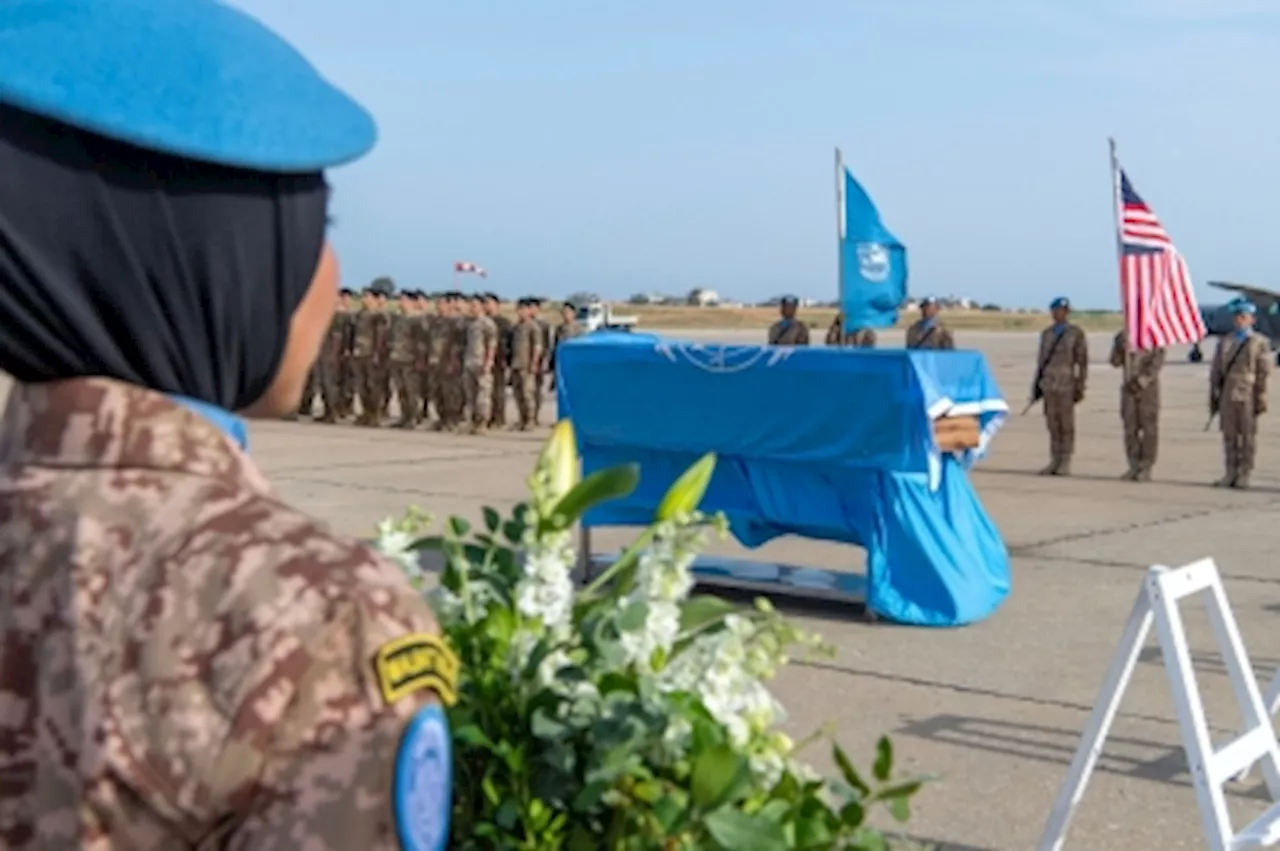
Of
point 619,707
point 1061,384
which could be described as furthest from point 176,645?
point 1061,384

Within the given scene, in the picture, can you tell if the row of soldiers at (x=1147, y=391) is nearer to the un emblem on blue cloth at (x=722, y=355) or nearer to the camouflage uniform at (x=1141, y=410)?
the camouflage uniform at (x=1141, y=410)

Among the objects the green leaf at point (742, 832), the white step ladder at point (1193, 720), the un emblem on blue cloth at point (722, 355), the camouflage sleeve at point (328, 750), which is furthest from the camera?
the un emblem on blue cloth at point (722, 355)

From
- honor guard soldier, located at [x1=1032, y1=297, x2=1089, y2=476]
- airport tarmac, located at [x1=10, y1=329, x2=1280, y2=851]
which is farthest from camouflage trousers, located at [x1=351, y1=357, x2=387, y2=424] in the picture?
honor guard soldier, located at [x1=1032, y1=297, x2=1089, y2=476]

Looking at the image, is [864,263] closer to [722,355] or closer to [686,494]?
[722,355]

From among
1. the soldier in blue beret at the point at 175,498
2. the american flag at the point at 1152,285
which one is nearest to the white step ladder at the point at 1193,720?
the soldier in blue beret at the point at 175,498

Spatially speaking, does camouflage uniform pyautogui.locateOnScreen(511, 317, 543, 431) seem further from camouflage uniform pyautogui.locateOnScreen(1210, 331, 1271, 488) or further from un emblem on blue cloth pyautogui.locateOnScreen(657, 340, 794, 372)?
un emblem on blue cloth pyautogui.locateOnScreen(657, 340, 794, 372)

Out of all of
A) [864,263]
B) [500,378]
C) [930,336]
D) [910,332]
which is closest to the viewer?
[864,263]

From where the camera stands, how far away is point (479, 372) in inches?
762

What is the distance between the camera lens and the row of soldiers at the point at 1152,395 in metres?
14.4

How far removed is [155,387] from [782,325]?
1720cm

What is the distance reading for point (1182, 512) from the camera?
1246cm

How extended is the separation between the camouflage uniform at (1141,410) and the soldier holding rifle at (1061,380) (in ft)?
1.62

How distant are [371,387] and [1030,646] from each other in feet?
46.4

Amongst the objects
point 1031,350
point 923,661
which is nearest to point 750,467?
point 923,661
